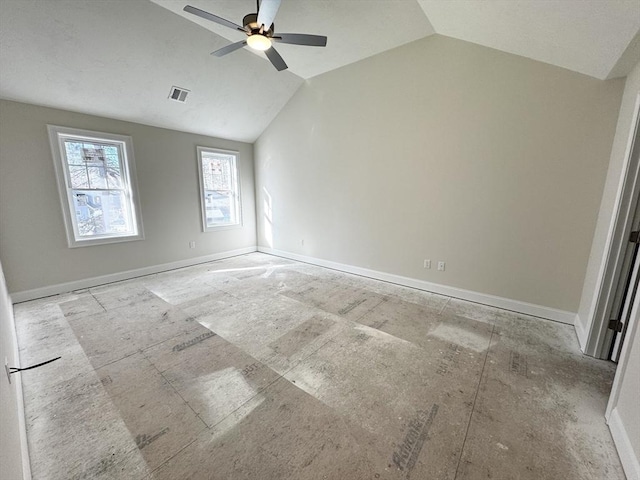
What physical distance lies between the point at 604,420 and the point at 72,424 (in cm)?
327

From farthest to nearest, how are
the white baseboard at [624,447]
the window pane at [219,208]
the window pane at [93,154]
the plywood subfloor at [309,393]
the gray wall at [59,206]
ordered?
the window pane at [219,208], the window pane at [93,154], the gray wall at [59,206], the plywood subfloor at [309,393], the white baseboard at [624,447]

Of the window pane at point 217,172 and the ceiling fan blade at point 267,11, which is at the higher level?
the ceiling fan blade at point 267,11

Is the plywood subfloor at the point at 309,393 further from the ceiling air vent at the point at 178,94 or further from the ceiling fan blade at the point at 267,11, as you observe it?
the ceiling air vent at the point at 178,94

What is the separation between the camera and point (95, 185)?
377cm

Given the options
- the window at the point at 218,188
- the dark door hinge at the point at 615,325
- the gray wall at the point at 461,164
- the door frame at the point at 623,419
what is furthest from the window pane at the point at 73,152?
the dark door hinge at the point at 615,325

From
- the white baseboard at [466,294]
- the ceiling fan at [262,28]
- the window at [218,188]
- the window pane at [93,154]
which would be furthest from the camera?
the window at [218,188]

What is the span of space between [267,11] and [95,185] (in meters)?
3.52

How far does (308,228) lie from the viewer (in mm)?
4887

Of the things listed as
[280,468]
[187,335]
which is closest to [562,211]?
[280,468]

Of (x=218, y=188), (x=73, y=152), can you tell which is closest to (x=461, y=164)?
(x=218, y=188)

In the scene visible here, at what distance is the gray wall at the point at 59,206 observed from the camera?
10.2 ft

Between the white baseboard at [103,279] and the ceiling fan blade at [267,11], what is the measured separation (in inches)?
157

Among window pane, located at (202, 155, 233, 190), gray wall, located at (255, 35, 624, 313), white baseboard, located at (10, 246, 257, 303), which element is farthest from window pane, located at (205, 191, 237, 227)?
gray wall, located at (255, 35, 624, 313)

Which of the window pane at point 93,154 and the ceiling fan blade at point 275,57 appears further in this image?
the window pane at point 93,154
